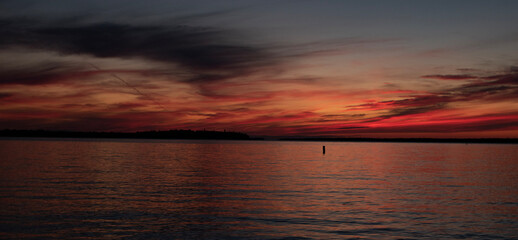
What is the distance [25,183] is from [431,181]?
125 feet

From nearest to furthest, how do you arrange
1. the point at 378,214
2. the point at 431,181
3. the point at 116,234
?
the point at 116,234 → the point at 378,214 → the point at 431,181

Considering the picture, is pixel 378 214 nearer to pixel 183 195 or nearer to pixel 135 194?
pixel 183 195

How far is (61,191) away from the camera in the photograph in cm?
3391

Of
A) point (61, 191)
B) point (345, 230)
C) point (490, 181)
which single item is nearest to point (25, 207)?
point (61, 191)

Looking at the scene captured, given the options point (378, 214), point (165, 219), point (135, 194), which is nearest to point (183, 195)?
point (135, 194)

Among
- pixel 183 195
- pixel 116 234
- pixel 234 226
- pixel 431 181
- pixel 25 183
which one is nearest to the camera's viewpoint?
pixel 116 234

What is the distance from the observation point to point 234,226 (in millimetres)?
22219

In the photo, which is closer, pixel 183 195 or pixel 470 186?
pixel 183 195

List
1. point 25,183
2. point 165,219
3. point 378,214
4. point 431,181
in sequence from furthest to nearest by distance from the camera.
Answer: point 431,181
point 25,183
point 378,214
point 165,219

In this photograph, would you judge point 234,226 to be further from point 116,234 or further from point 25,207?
point 25,207

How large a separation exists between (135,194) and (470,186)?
29.7 metres

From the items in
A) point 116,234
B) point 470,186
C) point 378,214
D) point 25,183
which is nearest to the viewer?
point 116,234

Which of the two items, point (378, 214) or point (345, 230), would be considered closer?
point (345, 230)

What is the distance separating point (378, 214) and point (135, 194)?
58.2ft
